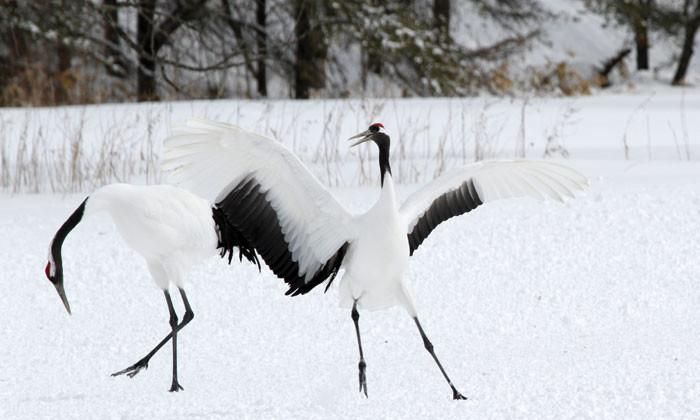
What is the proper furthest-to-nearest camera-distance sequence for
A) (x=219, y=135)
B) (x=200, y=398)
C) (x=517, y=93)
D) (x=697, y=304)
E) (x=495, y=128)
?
(x=517, y=93)
(x=495, y=128)
(x=697, y=304)
(x=200, y=398)
(x=219, y=135)

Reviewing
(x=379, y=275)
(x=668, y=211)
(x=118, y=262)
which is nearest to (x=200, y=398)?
(x=379, y=275)

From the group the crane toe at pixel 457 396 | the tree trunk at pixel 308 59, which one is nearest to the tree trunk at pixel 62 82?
the tree trunk at pixel 308 59

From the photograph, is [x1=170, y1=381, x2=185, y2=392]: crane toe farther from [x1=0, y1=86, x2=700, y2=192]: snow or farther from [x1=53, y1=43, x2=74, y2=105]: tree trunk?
[x1=53, y1=43, x2=74, y2=105]: tree trunk

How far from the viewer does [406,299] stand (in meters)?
4.56

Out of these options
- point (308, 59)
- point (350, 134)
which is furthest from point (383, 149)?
point (308, 59)

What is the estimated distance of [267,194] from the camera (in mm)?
4566

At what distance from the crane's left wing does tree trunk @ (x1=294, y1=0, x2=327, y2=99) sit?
11.0m

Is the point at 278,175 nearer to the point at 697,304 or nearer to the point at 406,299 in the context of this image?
the point at 406,299

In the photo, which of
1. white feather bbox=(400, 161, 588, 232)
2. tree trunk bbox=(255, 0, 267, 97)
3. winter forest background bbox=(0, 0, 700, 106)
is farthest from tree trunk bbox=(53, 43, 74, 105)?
white feather bbox=(400, 161, 588, 232)

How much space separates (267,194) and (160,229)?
0.50 meters

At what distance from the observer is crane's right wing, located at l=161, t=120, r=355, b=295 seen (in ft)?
14.4

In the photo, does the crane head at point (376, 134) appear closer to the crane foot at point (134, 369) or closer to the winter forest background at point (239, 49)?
the crane foot at point (134, 369)

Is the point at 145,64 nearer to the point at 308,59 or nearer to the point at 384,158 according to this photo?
the point at 308,59

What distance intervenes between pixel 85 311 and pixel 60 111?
758cm
